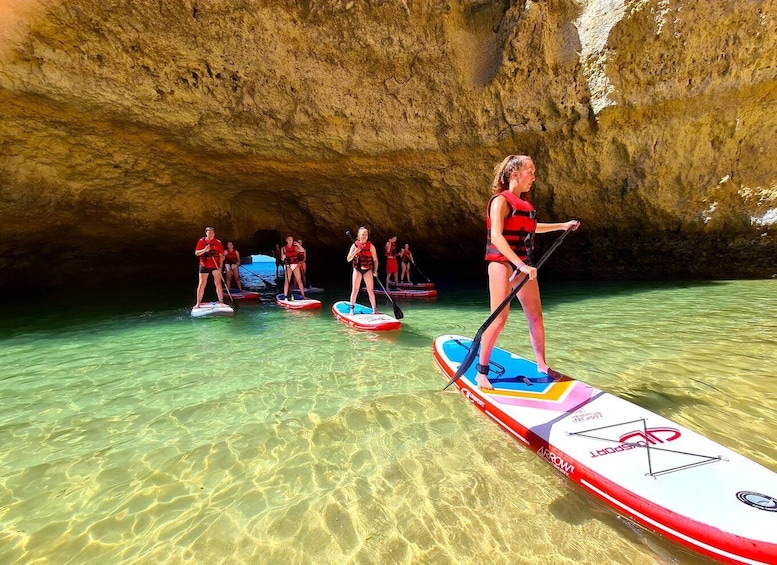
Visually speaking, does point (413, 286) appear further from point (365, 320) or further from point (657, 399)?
point (657, 399)

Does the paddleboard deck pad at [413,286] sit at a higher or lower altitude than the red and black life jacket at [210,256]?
lower

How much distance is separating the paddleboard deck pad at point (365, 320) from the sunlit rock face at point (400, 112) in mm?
5232

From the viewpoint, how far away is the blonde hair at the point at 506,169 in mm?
3488

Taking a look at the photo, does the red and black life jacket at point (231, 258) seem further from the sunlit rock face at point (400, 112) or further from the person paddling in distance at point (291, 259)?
the person paddling in distance at point (291, 259)

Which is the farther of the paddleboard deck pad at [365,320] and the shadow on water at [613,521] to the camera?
the paddleboard deck pad at [365,320]

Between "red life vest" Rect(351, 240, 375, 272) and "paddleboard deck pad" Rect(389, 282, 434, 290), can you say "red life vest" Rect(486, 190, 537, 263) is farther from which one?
"paddleboard deck pad" Rect(389, 282, 434, 290)

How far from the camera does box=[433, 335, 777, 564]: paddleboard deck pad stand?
1841 mm

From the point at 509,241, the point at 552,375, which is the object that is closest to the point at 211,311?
the point at 509,241

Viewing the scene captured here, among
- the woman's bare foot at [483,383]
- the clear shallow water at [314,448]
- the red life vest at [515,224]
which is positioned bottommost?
the clear shallow water at [314,448]

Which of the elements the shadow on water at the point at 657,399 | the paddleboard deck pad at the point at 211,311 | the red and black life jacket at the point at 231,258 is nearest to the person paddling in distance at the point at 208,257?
the paddleboard deck pad at the point at 211,311

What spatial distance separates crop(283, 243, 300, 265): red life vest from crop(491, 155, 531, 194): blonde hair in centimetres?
812

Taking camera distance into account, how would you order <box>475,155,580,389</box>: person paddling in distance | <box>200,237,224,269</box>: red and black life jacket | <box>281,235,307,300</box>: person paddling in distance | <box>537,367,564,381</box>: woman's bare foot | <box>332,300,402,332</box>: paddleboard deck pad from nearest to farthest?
<box>475,155,580,389</box>: person paddling in distance → <box>537,367,564,381</box>: woman's bare foot → <box>332,300,402,332</box>: paddleboard deck pad → <box>200,237,224,269</box>: red and black life jacket → <box>281,235,307,300</box>: person paddling in distance

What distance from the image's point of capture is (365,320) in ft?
23.1

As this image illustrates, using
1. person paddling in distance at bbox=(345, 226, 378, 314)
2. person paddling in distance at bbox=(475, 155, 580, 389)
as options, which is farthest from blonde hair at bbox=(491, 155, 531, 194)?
person paddling in distance at bbox=(345, 226, 378, 314)
